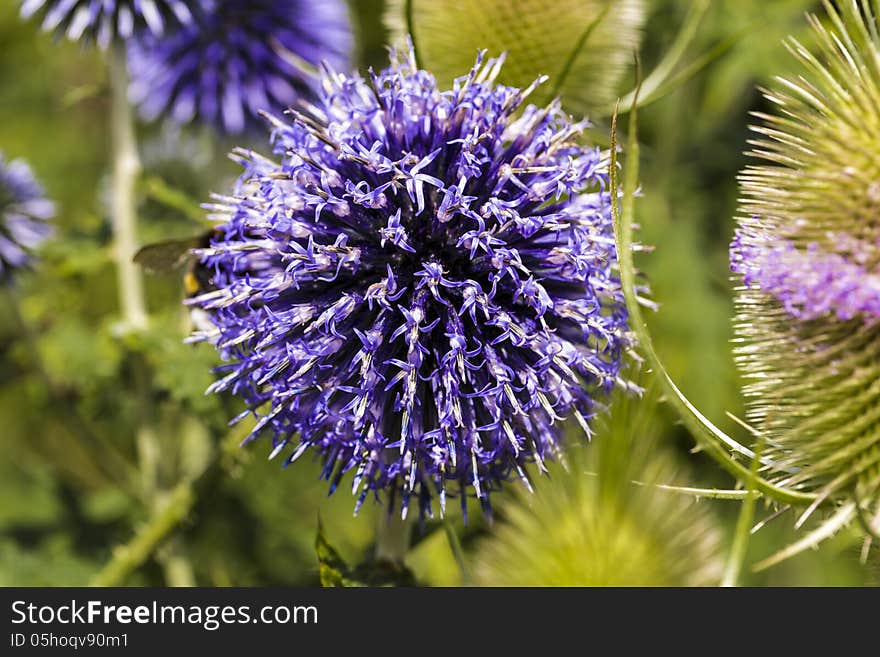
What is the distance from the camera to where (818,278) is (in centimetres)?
196

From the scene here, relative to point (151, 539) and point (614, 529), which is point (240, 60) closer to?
point (151, 539)

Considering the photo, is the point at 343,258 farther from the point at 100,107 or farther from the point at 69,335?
the point at 100,107

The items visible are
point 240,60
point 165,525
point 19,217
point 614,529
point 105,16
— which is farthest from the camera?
point 240,60

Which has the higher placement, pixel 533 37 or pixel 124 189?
pixel 533 37

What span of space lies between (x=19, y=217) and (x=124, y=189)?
52 centimetres

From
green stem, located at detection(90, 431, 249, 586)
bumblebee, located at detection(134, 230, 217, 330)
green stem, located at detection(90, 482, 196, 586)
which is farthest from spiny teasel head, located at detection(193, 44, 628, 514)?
green stem, located at detection(90, 482, 196, 586)

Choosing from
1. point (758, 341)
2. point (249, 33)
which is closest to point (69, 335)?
point (249, 33)

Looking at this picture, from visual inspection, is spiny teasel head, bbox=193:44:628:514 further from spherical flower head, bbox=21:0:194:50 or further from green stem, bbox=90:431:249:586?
spherical flower head, bbox=21:0:194:50

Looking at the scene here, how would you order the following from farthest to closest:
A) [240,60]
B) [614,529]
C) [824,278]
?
[240,60], [614,529], [824,278]

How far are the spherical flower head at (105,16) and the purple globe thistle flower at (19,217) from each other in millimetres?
661

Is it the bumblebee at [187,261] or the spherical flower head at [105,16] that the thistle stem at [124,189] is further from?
the bumblebee at [187,261]

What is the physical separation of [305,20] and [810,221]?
2.65m

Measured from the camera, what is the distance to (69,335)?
347cm

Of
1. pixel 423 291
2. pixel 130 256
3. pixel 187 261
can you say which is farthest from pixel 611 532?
pixel 130 256
